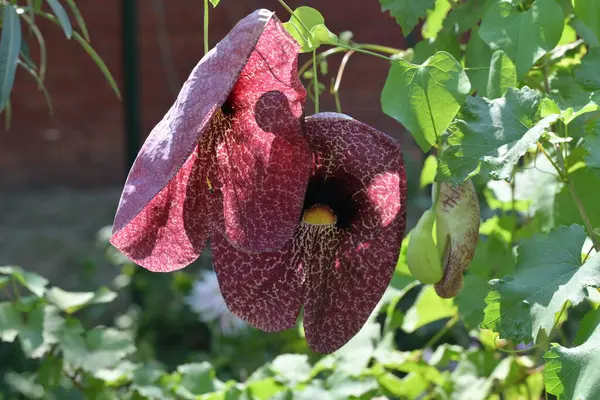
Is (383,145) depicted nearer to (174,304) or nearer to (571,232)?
(571,232)

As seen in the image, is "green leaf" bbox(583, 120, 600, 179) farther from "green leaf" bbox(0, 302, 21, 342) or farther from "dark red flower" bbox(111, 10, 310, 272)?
"green leaf" bbox(0, 302, 21, 342)

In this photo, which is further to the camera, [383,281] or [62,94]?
[62,94]

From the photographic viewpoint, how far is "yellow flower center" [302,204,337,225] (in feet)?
2.57

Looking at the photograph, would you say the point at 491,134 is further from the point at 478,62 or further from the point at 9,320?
the point at 9,320

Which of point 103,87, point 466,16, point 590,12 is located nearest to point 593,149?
point 590,12

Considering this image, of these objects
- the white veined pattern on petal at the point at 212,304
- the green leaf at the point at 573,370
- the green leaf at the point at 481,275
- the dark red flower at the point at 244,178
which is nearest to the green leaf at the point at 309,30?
the dark red flower at the point at 244,178

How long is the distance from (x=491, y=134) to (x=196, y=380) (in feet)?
2.58

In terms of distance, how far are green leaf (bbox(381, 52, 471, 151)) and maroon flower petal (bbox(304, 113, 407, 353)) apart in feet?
0.19

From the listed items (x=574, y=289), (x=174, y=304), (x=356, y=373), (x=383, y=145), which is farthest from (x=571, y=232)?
(x=174, y=304)

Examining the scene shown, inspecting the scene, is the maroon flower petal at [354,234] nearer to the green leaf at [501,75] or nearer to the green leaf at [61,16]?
the green leaf at [501,75]

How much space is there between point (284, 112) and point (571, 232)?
290 millimetres

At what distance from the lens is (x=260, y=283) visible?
0.80 m

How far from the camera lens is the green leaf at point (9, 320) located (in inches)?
52.7

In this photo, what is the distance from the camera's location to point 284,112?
2.38 ft
